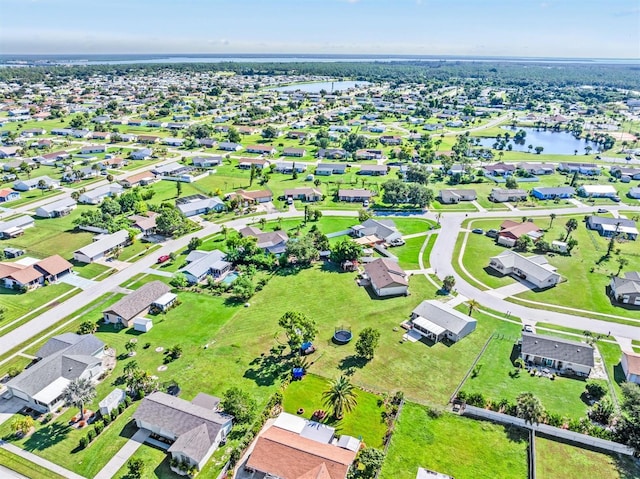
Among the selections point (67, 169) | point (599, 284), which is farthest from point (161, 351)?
point (67, 169)

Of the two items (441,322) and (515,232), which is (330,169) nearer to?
(515,232)

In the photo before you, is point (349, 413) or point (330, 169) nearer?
point (349, 413)

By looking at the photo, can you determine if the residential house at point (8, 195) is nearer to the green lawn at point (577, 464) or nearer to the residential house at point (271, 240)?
the residential house at point (271, 240)

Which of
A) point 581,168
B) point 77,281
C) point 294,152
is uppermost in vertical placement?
point 294,152

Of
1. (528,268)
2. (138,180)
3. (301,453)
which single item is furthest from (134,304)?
(138,180)

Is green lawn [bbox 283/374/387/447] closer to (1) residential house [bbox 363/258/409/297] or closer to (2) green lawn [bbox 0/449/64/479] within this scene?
(1) residential house [bbox 363/258/409/297]

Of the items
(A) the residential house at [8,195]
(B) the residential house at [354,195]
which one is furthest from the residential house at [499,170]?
(A) the residential house at [8,195]

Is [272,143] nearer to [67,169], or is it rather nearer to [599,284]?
[67,169]
